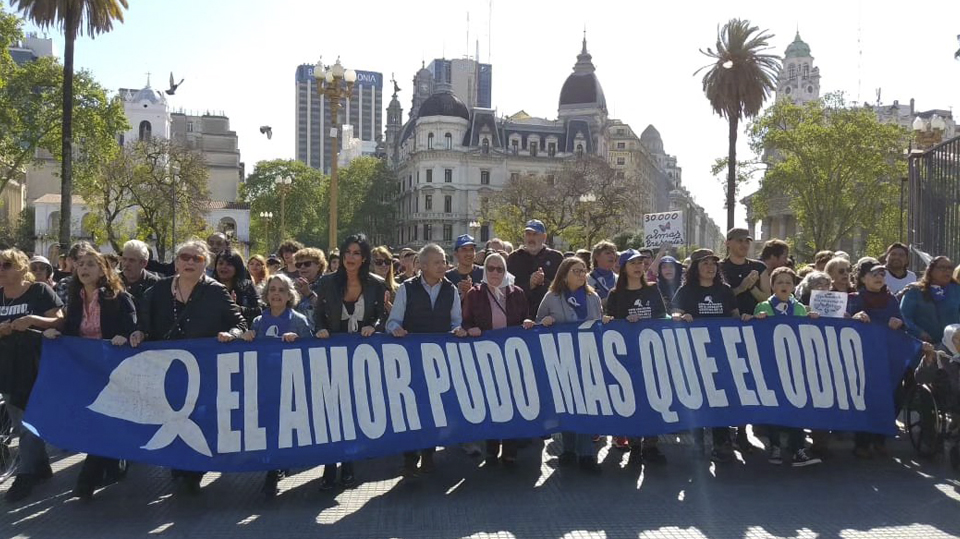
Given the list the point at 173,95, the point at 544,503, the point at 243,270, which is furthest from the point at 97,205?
the point at 173,95

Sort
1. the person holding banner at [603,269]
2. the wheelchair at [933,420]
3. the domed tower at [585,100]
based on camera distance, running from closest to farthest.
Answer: the wheelchair at [933,420] → the person holding banner at [603,269] → the domed tower at [585,100]

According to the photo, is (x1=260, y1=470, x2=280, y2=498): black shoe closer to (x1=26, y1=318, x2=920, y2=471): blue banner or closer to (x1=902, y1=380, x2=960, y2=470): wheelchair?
(x1=26, y1=318, x2=920, y2=471): blue banner

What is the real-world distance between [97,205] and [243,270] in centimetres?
4475

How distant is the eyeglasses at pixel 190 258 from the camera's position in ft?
21.4

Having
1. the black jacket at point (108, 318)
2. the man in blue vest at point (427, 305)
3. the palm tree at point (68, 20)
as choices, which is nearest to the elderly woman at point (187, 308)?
the black jacket at point (108, 318)

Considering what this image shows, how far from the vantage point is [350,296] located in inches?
277

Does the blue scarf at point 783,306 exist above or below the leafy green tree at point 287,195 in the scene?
below

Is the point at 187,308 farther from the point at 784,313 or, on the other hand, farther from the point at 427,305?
the point at 784,313

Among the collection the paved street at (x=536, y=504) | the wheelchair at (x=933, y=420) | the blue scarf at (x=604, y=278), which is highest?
the blue scarf at (x=604, y=278)

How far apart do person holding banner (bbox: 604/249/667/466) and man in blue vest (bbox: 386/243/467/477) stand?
152 cm

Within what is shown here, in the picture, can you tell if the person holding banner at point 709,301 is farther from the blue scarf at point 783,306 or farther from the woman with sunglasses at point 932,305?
the woman with sunglasses at point 932,305

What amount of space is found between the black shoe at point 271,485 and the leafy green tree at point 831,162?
40664 millimetres

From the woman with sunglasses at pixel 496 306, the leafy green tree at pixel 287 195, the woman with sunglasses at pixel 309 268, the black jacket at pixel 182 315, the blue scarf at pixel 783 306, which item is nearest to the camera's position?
the black jacket at pixel 182 315

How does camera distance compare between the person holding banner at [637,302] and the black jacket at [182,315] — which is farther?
the person holding banner at [637,302]
